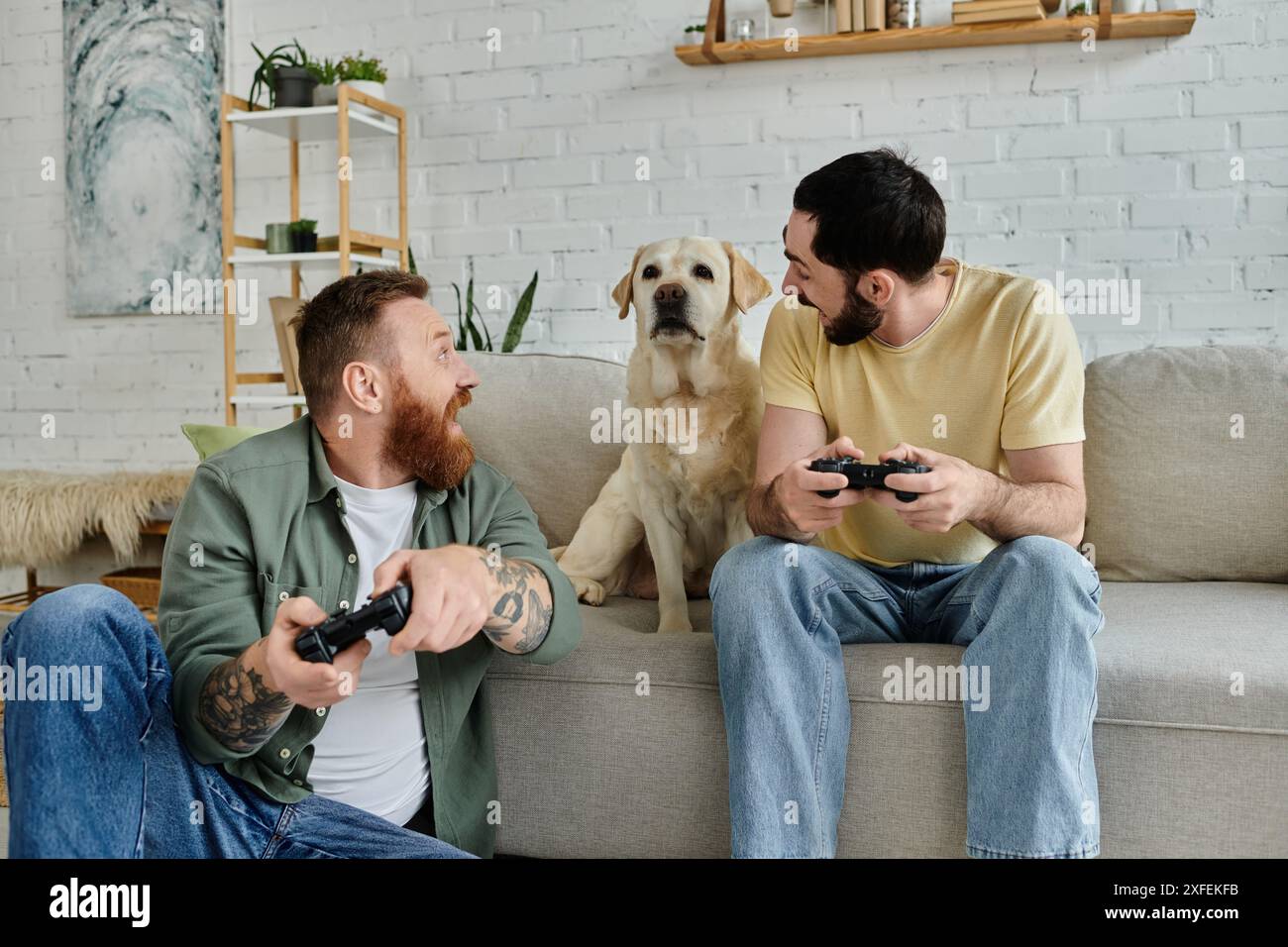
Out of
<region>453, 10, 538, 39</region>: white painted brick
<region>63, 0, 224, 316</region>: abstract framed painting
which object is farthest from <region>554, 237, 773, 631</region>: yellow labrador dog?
<region>63, 0, 224, 316</region>: abstract framed painting

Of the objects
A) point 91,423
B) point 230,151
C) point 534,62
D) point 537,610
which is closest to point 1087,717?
point 537,610

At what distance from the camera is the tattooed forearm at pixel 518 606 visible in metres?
1.30

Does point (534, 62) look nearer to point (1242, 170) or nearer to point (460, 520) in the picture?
point (1242, 170)

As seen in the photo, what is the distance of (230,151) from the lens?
3.52 m

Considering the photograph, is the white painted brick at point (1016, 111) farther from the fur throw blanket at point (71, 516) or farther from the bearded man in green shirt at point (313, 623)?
the fur throw blanket at point (71, 516)

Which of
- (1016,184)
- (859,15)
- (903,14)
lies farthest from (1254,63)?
(859,15)

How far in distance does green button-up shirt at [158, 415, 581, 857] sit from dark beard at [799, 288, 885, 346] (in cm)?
55

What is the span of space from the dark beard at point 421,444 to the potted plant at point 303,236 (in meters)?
2.20

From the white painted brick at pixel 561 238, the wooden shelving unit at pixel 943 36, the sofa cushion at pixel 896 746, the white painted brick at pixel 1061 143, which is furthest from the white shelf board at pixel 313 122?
the sofa cushion at pixel 896 746

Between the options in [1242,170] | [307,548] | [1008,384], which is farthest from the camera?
[1242,170]

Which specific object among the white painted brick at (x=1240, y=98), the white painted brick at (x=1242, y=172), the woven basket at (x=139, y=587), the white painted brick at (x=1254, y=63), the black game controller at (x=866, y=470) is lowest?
the woven basket at (x=139, y=587)

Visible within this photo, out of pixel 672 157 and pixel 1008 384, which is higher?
pixel 672 157

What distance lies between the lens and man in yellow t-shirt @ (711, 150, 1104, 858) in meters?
1.33
